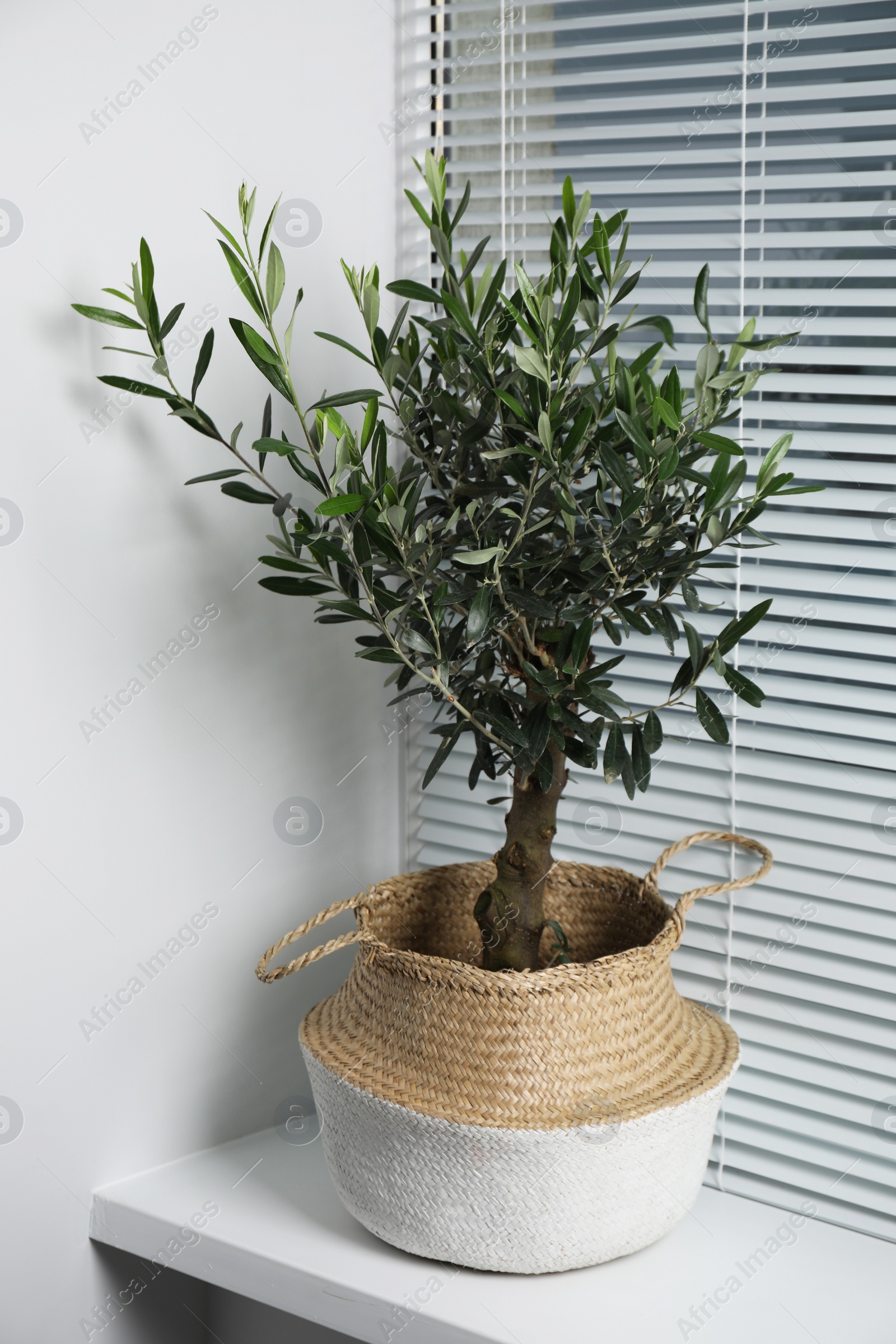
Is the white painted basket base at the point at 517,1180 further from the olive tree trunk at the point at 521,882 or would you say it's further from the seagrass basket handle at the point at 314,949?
the olive tree trunk at the point at 521,882

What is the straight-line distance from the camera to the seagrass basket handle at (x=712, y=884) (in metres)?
1.15

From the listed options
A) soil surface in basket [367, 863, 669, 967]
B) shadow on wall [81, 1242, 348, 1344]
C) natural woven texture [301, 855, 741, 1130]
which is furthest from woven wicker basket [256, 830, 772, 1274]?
shadow on wall [81, 1242, 348, 1344]

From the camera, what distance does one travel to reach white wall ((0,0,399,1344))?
3.56 ft

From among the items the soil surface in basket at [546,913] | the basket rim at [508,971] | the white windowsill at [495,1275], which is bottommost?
the white windowsill at [495,1275]

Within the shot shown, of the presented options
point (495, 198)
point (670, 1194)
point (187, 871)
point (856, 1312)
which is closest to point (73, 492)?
Answer: point (187, 871)

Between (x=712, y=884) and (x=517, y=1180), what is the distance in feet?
1.36

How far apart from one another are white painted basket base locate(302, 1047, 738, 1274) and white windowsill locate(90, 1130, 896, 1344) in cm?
4

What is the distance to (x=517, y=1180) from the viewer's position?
0.98 meters

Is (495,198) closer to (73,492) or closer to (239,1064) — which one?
(73,492)

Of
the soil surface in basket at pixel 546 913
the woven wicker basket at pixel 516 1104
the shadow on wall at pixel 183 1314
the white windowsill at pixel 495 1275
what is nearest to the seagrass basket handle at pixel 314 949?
the woven wicker basket at pixel 516 1104

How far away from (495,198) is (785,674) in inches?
26.2

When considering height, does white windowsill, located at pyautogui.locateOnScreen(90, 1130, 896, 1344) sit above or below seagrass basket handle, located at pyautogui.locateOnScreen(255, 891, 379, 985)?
below

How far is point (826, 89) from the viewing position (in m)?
1.10

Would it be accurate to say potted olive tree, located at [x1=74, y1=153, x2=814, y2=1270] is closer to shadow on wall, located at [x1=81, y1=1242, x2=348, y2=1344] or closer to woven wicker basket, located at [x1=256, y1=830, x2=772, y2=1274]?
woven wicker basket, located at [x1=256, y1=830, x2=772, y2=1274]
